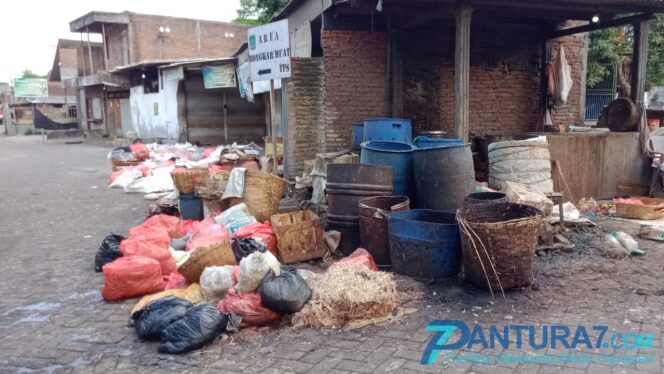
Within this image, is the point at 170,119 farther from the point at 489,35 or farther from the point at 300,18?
the point at 489,35

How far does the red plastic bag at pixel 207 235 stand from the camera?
560 centimetres

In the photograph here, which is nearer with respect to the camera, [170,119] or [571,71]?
[571,71]

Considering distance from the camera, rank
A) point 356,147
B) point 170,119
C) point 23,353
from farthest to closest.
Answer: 1. point 170,119
2. point 356,147
3. point 23,353

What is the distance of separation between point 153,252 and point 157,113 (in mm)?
17544

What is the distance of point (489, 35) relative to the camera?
10.1m

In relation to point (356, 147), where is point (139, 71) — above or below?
above

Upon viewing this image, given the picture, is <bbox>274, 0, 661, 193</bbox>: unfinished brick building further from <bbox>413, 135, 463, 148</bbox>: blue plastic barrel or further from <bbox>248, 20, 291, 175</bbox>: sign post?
<bbox>413, 135, 463, 148</bbox>: blue plastic barrel

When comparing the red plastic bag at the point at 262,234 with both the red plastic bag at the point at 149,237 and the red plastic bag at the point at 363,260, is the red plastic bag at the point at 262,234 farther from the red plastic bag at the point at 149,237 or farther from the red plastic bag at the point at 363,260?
the red plastic bag at the point at 363,260

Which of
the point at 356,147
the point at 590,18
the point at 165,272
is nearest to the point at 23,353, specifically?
the point at 165,272

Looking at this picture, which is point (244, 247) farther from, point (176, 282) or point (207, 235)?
point (207, 235)

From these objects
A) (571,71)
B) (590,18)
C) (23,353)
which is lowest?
(23,353)

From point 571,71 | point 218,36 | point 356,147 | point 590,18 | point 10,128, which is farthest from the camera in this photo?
point 10,128

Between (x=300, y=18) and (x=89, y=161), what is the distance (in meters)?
10.3

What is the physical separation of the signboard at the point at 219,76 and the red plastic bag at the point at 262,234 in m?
12.5
